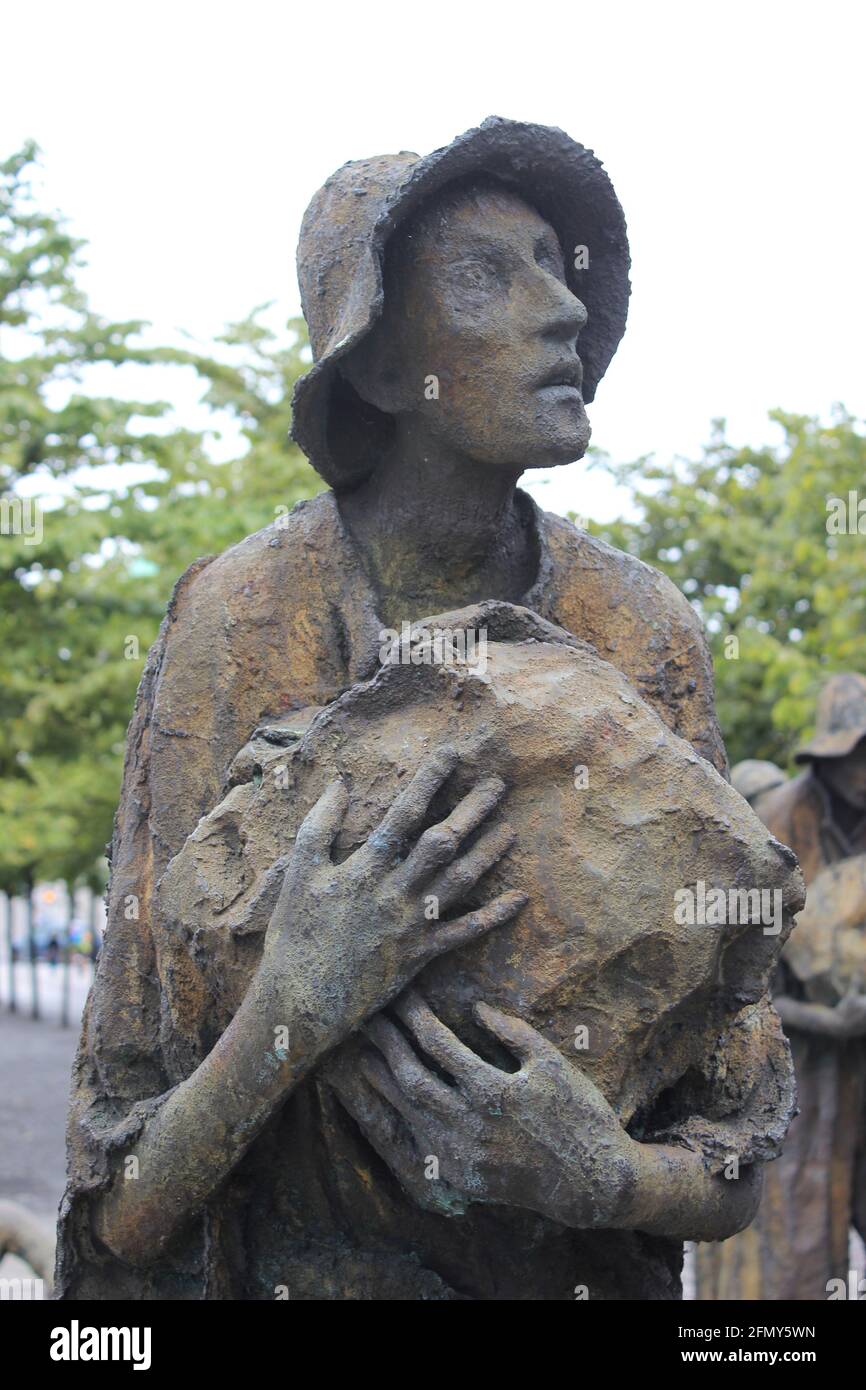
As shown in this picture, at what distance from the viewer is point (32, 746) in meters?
16.1

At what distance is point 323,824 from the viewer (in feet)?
9.34

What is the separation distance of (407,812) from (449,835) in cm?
9

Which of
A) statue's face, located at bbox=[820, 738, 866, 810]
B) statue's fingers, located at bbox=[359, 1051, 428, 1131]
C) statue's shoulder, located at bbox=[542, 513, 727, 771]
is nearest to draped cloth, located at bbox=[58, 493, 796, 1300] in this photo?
statue's shoulder, located at bbox=[542, 513, 727, 771]

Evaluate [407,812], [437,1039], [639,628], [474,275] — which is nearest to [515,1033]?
[437,1039]

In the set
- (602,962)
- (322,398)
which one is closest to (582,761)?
(602,962)

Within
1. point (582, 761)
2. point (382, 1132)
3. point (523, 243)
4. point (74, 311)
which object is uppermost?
point (74, 311)

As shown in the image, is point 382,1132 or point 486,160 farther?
point 486,160

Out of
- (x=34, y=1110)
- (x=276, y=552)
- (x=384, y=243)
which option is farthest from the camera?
(x=34, y=1110)

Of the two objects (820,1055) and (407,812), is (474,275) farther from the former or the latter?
(820,1055)

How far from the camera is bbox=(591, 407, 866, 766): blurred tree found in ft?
44.5

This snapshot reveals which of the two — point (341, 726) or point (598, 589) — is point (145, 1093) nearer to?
point (341, 726)

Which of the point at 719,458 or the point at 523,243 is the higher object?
the point at 719,458

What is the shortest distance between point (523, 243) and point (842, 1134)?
667 cm

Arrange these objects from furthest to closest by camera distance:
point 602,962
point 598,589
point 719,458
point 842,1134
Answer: point 719,458
point 842,1134
point 598,589
point 602,962
